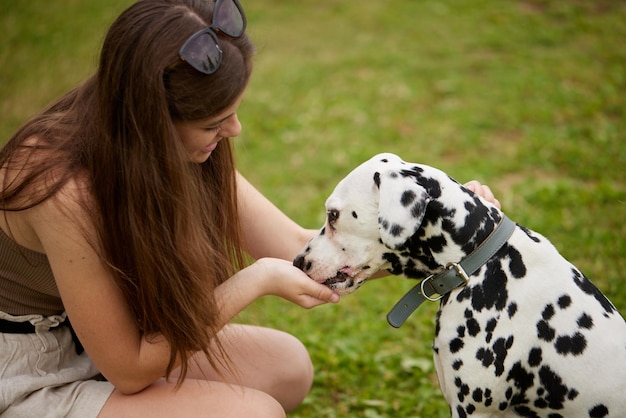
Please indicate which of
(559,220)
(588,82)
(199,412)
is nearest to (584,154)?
(559,220)

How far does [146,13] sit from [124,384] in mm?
1492

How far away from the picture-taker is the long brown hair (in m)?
2.36

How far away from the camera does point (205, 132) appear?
256cm

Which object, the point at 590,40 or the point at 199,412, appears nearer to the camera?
the point at 199,412

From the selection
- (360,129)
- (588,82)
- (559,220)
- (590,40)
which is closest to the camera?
(559,220)

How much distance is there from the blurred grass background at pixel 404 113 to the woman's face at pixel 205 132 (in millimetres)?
653

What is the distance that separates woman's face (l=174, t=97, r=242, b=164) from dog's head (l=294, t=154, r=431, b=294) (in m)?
0.57

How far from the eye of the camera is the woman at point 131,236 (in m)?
2.38

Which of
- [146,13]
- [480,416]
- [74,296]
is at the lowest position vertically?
[480,416]

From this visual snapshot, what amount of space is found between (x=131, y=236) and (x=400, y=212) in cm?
107

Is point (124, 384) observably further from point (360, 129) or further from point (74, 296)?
point (360, 129)

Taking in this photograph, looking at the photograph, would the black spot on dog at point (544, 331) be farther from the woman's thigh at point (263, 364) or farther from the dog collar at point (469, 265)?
the woman's thigh at point (263, 364)

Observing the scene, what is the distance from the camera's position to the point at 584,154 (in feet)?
20.7

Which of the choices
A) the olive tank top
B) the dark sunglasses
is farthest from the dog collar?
the olive tank top
